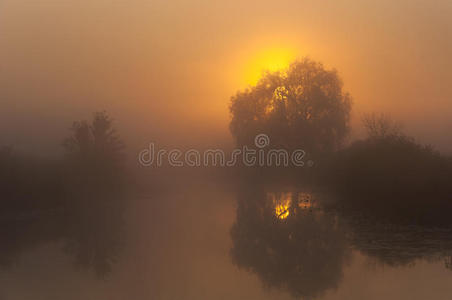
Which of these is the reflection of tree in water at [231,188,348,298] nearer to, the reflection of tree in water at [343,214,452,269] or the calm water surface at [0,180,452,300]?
the calm water surface at [0,180,452,300]

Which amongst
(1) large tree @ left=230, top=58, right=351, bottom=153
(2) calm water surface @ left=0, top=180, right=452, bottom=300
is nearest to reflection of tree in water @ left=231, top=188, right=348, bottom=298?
(2) calm water surface @ left=0, top=180, right=452, bottom=300

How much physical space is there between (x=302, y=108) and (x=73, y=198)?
2532 centimetres

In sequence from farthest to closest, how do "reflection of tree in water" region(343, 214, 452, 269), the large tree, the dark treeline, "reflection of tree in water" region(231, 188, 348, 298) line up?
1. the large tree
2. the dark treeline
3. "reflection of tree in water" region(343, 214, 452, 269)
4. "reflection of tree in water" region(231, 188, 348, 298)

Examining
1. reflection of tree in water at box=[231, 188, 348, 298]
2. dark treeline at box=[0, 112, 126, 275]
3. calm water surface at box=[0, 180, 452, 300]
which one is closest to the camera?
calm water surface at box=[0, 180, 452, 300]

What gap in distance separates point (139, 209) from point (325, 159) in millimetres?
22203

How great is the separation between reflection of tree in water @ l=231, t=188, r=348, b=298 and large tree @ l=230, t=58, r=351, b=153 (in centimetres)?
2047

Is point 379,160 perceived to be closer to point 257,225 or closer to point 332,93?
point 257,225

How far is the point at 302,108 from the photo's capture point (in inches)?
1687

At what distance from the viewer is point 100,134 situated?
33.7 m

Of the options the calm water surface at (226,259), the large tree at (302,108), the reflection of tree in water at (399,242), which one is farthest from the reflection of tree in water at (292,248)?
the large tree at (302,108)

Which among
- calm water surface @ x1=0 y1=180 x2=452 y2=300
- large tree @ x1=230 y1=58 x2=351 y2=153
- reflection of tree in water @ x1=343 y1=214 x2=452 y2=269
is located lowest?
calm water surface @ x1=0 y1=180 x2=452 y2=300

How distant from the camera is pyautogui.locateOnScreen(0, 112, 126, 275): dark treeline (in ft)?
50.7

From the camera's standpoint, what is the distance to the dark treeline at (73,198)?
15.5 metres

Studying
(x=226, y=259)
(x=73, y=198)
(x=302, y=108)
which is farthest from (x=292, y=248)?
(x=302, y=108)
